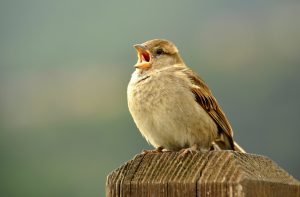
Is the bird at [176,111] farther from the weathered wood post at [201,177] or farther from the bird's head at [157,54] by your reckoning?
the weathered wood post at [201,177]

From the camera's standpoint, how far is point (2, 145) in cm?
3909

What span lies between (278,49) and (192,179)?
4087cm

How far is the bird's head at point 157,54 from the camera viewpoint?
6.12 meters

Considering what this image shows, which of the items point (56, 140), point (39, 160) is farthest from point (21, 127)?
point (39, 160)

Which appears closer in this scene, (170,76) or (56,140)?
(170,76)

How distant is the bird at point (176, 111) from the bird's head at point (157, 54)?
0.17 metres

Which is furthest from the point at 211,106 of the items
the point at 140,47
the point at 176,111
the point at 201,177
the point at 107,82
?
the point at 107,82

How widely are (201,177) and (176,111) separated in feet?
5.44

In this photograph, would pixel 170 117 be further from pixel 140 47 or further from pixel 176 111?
pixel 140 47

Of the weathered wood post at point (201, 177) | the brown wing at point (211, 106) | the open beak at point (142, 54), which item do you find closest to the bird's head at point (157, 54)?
the open beak at point (142, 54)

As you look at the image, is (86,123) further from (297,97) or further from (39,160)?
(297,97)

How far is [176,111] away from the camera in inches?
210

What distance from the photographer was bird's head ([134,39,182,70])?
612cm

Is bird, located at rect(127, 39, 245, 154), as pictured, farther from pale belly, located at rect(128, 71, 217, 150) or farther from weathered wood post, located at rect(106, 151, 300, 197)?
weathered wood post, located at rect(106, 151, 300, 197)
